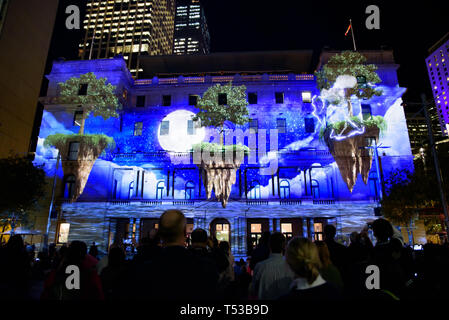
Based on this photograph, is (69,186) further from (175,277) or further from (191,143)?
(175,277)

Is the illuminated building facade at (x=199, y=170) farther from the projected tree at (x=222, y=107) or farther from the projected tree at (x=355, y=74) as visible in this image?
the projected tree at (x=222, y=107)

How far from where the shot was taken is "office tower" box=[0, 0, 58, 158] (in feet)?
44.3

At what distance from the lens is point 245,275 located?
7.11 m

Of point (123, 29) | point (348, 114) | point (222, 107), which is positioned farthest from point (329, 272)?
point (123, 29)

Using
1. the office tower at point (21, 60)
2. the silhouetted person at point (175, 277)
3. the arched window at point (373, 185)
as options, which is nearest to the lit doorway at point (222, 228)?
the arched window at point (373, 185)

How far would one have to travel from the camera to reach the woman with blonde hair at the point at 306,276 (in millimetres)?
2525

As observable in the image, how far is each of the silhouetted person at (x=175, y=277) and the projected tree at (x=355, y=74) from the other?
3310 cm

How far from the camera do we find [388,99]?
34094 mm

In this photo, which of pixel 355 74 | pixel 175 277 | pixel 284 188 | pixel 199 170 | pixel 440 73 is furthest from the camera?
pixel 440 73

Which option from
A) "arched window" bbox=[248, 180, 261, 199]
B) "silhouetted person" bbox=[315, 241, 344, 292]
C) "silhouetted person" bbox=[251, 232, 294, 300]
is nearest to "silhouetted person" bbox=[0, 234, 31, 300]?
"silhouetted person" bbox=[251, 232, 294, 300]

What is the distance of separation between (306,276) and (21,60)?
707 inches

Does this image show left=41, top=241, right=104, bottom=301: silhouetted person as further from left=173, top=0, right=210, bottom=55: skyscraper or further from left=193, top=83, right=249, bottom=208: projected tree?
left=173, top=0, right=210, bottom=55: skyscraper

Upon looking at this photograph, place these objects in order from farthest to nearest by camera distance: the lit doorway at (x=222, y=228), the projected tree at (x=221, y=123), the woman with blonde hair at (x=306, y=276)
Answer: the lit doorway at (x=222, y=228), the projected tree at (x=221, y=123), the woman with blonde hair at (x=306, y=276)

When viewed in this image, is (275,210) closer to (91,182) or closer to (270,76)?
(270,76)
